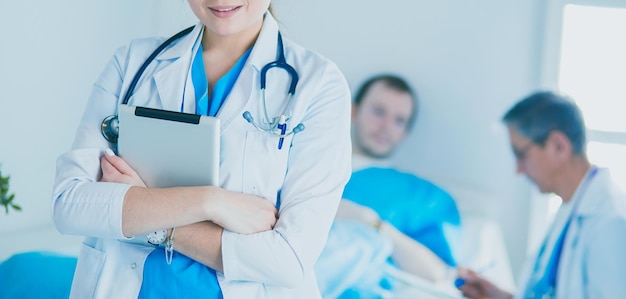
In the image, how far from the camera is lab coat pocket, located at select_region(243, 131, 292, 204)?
42.1 inches

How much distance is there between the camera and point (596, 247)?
1772mm

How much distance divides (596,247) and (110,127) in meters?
1.23

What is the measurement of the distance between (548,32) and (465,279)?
40.9 inches

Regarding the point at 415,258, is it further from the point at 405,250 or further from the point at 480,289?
the point at 480,289

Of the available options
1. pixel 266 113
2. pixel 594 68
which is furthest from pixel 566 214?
pixel 266 113

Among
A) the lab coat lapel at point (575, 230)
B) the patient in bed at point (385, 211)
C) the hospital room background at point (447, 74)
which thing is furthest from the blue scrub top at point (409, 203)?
the lab coat lapel at point (575, 230)

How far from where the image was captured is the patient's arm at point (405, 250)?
2367mm

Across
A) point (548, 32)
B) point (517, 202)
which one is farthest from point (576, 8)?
point (517, 202)

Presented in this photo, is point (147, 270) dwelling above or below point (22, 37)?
below

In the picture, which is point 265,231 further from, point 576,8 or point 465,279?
point 576,8

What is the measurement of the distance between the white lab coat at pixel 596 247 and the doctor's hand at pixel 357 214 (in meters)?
0.60

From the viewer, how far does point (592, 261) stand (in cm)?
177

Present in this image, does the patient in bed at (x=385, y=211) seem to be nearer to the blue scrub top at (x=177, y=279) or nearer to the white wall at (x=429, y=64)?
the white wall at (x=429, y=64)

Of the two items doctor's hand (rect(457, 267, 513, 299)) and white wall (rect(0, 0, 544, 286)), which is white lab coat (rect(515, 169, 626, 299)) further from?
white wall (rect(0, 0, 544, 286))
